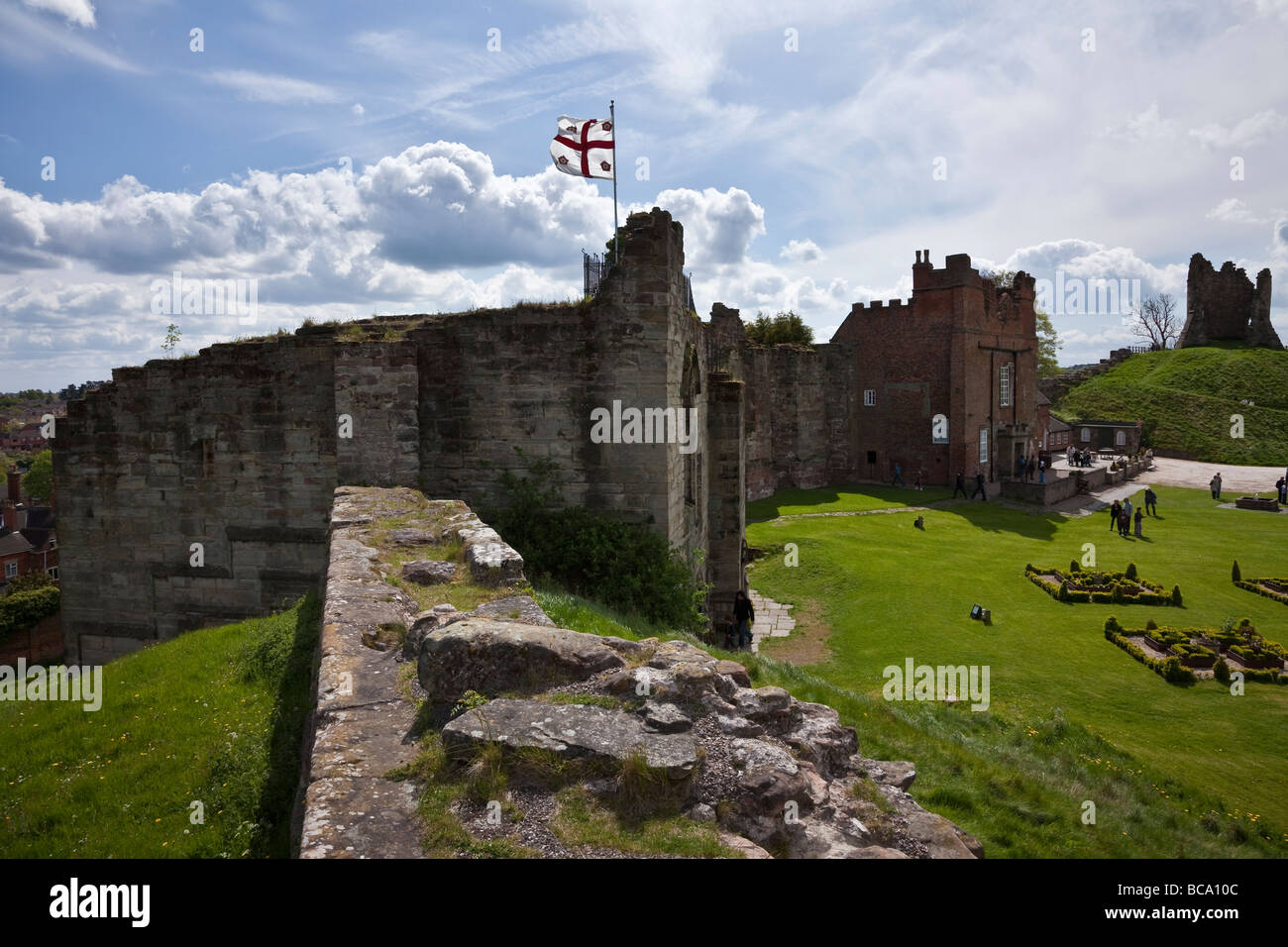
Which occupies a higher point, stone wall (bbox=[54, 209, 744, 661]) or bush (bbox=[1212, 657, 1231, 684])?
stone wall (bbox=[54, 209, 744, 661])

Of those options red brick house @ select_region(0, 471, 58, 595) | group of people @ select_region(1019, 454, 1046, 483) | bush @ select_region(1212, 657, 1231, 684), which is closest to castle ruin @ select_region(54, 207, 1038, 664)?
bush @ select_region(1212, 657, 1231, 684)

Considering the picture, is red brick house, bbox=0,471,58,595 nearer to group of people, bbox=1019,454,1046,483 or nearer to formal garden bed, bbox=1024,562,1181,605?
formal garden bed, bbox=1024,562,1181,605

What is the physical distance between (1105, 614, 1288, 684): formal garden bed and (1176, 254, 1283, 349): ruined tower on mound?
66377 mm

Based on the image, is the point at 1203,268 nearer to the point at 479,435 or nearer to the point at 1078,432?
the point at 1078,432

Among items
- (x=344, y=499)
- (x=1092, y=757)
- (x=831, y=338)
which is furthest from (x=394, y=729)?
(x=831, y=338)

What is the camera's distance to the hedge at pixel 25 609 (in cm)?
2703

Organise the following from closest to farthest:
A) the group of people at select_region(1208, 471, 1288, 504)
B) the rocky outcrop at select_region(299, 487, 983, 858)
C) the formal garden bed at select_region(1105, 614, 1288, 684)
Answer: the rocky outcrop at select_region(299, 487, 983, 858) < the formal garden bed at select_region(1105, 614, 1288, 684) < the group of people at select_region(1208, 471, 1288, 504)

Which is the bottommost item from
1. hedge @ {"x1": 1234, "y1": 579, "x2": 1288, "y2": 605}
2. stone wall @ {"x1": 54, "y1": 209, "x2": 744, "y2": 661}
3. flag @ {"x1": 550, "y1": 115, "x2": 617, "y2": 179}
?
hedge @ {"x1": 1234, "y1": 579, "x2": 1288, "y2": 605}

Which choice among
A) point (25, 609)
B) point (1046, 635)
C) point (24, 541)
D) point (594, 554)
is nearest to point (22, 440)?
point (24, 541)

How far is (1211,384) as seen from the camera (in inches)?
2376

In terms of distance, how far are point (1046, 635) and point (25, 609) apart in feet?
110

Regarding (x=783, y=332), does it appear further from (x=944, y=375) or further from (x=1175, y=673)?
(x=1175, y=673)

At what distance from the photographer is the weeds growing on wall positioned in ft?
38.7
